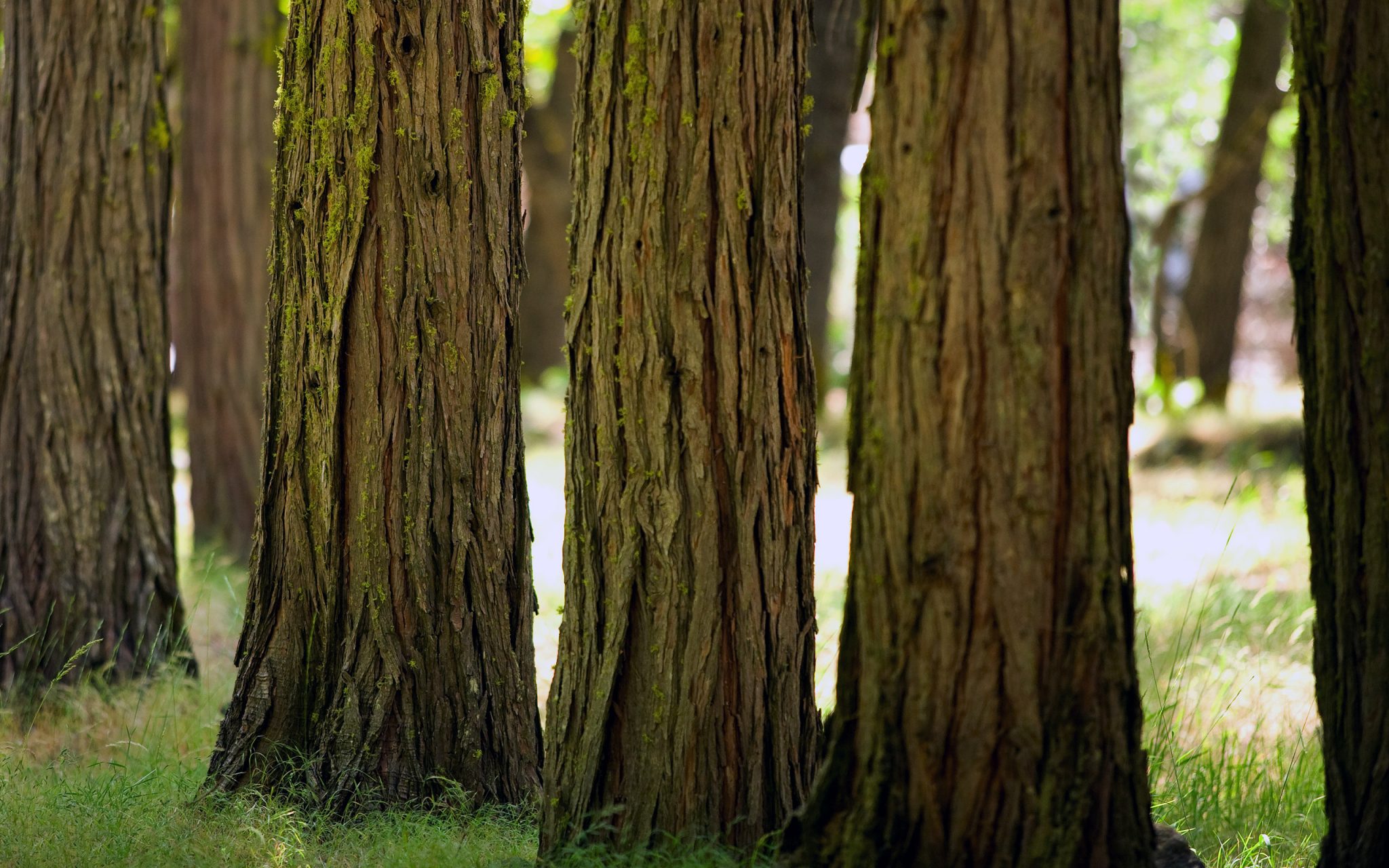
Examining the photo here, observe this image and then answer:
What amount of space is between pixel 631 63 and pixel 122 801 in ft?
8.55

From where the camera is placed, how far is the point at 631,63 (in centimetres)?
306

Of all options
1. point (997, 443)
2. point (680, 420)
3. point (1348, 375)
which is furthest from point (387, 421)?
point (1348, 375)

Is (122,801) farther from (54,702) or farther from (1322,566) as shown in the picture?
(1322,566)

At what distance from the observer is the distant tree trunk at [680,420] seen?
10.1 ft

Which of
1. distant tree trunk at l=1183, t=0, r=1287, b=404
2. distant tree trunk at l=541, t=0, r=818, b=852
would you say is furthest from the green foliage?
distant tree trunk at l=541, t=0, r=818, b=852

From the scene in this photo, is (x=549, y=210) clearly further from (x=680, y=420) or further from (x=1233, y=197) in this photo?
(x=680, y=420)

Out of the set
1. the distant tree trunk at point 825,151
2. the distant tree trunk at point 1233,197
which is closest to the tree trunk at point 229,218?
the distant tree trunk at point 825,151

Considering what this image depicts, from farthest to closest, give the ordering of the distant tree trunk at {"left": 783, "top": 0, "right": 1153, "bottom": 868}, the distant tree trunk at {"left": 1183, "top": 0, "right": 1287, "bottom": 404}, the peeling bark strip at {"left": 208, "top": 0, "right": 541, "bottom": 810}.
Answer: the distant tree trunk at {"left": 1183, "top": 0, "right": 1287, "bottom": 404} → the peeling bark strip at {"left": 208, "top": 0, "right": 541, "bottom": 810} → the distant tree trunk at {"left": 783, "top": 0, "right": 1153, "bottom": 868}

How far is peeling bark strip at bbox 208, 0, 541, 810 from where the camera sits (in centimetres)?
372

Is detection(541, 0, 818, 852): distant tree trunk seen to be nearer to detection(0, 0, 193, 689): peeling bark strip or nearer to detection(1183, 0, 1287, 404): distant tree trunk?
detection(0, 0, 193, 689): peeling bark strip

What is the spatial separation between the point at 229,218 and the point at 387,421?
5333mm

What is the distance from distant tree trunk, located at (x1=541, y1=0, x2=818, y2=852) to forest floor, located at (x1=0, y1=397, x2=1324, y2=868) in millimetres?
251

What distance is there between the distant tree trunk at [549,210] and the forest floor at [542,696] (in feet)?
29.3

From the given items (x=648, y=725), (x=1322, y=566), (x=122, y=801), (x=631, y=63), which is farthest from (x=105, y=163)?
(x=1322, y=566)
